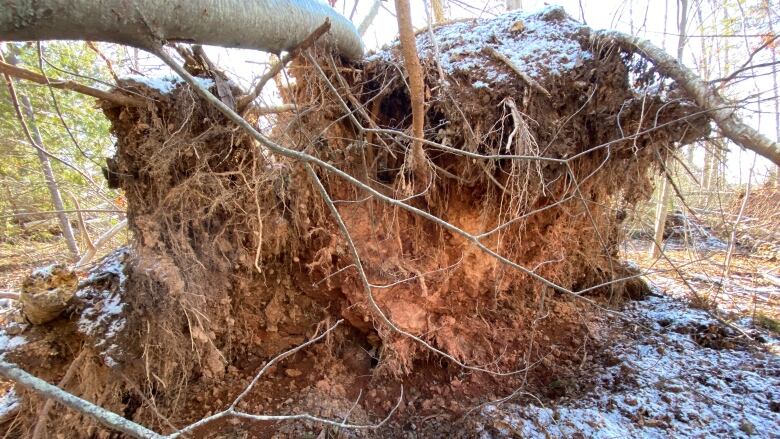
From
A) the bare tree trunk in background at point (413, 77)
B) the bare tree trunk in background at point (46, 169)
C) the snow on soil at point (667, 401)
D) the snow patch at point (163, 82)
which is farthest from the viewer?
the bare tree trunk in background at point (46, 169)

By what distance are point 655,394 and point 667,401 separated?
0.08m

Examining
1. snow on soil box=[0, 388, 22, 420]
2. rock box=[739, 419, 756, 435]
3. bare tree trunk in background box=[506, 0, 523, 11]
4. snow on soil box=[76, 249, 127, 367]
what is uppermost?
bare tree trunk in background box=[506, 0, 523, 11]

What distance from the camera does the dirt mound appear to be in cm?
215

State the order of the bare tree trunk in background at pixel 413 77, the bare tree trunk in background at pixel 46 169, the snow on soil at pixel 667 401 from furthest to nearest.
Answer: the bare tree trunk in background at pixel 46 169 → the snow on soil at pixel 667 401 → the bare tree trunk in background at pixel 413 77

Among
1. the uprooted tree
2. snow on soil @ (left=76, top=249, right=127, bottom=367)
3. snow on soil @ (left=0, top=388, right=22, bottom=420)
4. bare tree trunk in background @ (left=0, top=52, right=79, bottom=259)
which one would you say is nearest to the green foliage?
bare tree trunk in background @ (left=0, top=52, right=79, bottom=259)

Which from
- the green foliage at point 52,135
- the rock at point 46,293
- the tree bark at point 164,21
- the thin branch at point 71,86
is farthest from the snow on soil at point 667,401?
the green foliage at point 52,135

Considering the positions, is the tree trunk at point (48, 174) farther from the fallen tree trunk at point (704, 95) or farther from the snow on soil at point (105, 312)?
the fallen tree trunk at point (704, 95)

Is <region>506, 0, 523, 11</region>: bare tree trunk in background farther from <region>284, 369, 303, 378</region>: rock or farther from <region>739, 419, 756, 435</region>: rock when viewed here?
<region>284, 369, 303, 378</region>: rock

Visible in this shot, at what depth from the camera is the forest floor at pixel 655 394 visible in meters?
2.27

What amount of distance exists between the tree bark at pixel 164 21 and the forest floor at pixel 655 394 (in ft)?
8.03

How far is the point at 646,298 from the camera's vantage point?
4.16 meters

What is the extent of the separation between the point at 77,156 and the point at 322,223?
442 cm

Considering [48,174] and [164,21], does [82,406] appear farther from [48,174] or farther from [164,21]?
[48,174]

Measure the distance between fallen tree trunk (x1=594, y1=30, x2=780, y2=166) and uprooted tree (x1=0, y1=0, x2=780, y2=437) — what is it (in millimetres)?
11
